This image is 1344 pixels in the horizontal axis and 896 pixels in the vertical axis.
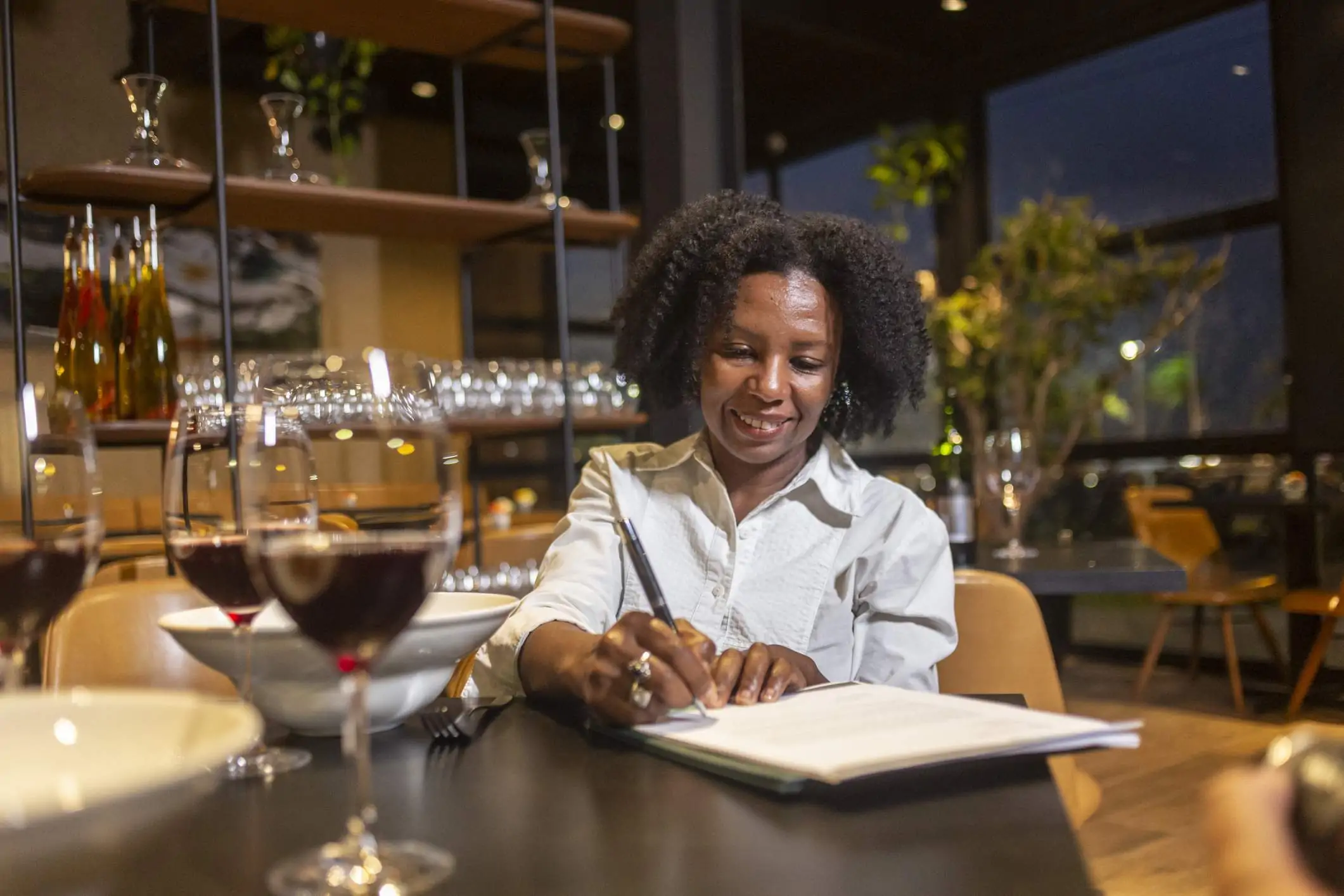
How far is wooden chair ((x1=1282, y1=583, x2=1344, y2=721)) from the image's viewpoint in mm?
4215

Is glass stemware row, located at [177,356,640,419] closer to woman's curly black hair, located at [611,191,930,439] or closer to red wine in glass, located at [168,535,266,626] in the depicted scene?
woman's curly black hair, located at [611,191,930,439]

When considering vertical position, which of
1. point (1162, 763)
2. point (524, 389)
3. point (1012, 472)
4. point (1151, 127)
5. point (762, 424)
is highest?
point (1151, 127)

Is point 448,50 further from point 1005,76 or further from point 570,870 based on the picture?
point 1005,76

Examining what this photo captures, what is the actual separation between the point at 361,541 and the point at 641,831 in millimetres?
213

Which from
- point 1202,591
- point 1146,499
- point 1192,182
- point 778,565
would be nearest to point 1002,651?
point 778,565

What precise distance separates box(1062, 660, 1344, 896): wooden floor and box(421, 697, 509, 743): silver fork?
110cm

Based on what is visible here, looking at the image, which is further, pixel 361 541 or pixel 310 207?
pixel 310 207

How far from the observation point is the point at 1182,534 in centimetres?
486

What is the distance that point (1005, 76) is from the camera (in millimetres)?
5898

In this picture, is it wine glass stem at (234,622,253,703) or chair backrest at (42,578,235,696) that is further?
chair backrest at (42,578,235,696)

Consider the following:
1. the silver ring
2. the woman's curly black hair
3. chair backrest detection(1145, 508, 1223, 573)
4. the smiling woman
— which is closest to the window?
chair backrest detection(1145, 508, 1223, 573)

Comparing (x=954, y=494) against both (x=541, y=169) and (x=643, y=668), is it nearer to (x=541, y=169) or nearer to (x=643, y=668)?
(x=541, y=169)

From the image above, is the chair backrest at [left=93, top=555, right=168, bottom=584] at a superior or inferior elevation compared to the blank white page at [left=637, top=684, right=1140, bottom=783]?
superior

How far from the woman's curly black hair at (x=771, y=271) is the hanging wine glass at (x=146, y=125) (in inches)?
47.7
